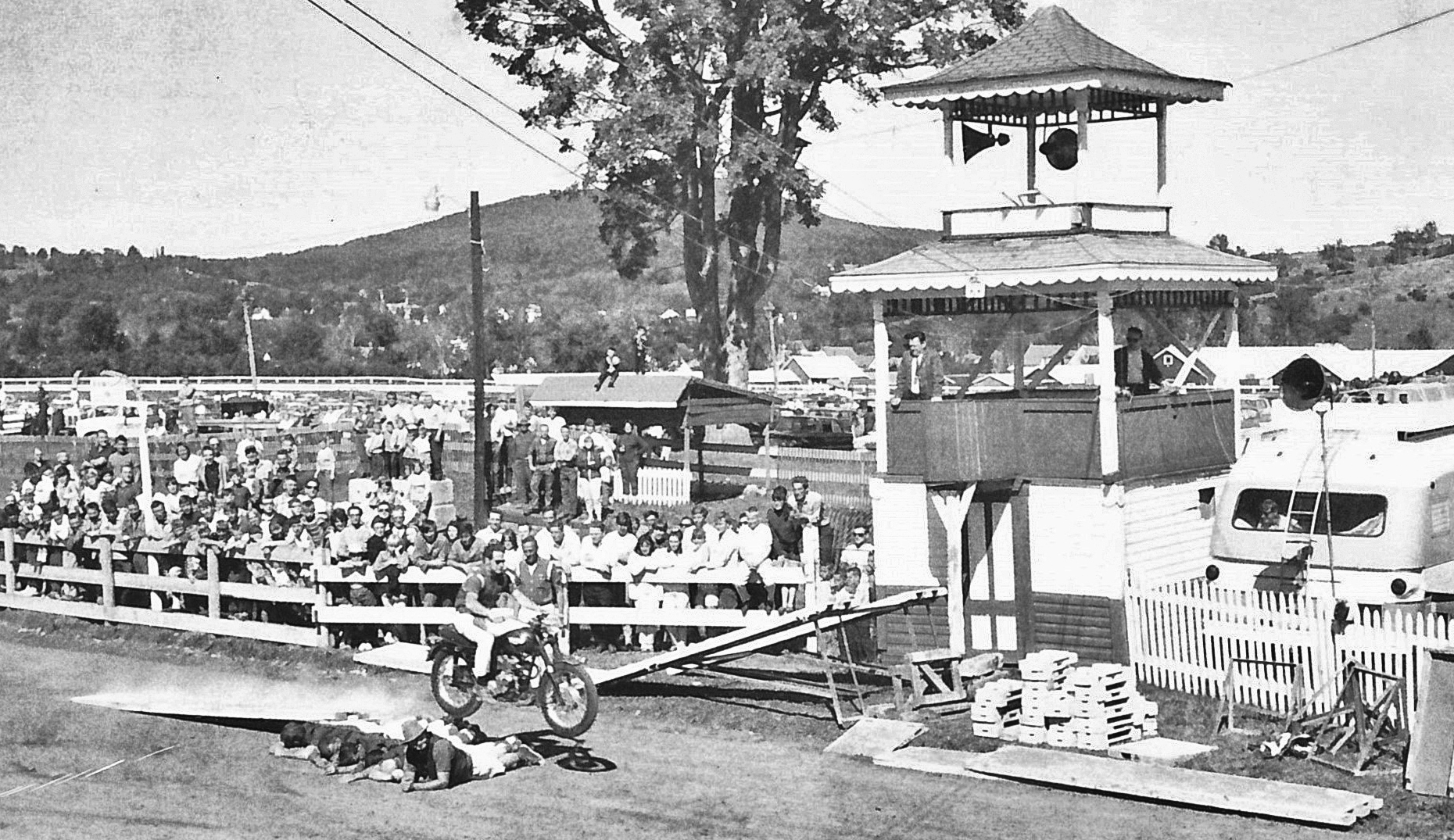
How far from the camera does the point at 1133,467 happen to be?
777 inches

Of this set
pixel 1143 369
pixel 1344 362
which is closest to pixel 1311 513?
pixel 1143 369

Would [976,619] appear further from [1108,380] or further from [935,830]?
[935,830]

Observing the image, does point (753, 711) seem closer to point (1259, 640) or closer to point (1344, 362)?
point (1259, 640)

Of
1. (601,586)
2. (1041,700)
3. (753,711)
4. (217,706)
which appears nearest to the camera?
(1041,700)

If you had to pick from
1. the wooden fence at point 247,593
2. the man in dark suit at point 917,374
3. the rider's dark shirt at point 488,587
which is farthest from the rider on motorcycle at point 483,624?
the man in dark suit at point 917,374

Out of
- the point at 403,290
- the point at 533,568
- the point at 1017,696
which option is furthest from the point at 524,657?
the point at 403,290

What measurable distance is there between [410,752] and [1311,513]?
9.24 metres

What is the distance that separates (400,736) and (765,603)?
5560mm

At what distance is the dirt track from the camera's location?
13586 millimetres

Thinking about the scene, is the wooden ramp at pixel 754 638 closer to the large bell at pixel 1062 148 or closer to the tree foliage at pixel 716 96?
the large bell at pixel 1062 148

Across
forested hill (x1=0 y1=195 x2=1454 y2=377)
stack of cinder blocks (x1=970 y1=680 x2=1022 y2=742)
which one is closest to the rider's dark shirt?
stack of cinder blocks (x1=970 y1=680 x2=1022 y2=742)

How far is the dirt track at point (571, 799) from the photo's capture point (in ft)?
44.6

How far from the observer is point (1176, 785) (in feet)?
46.5

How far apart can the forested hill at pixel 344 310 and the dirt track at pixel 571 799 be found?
3412 cm
